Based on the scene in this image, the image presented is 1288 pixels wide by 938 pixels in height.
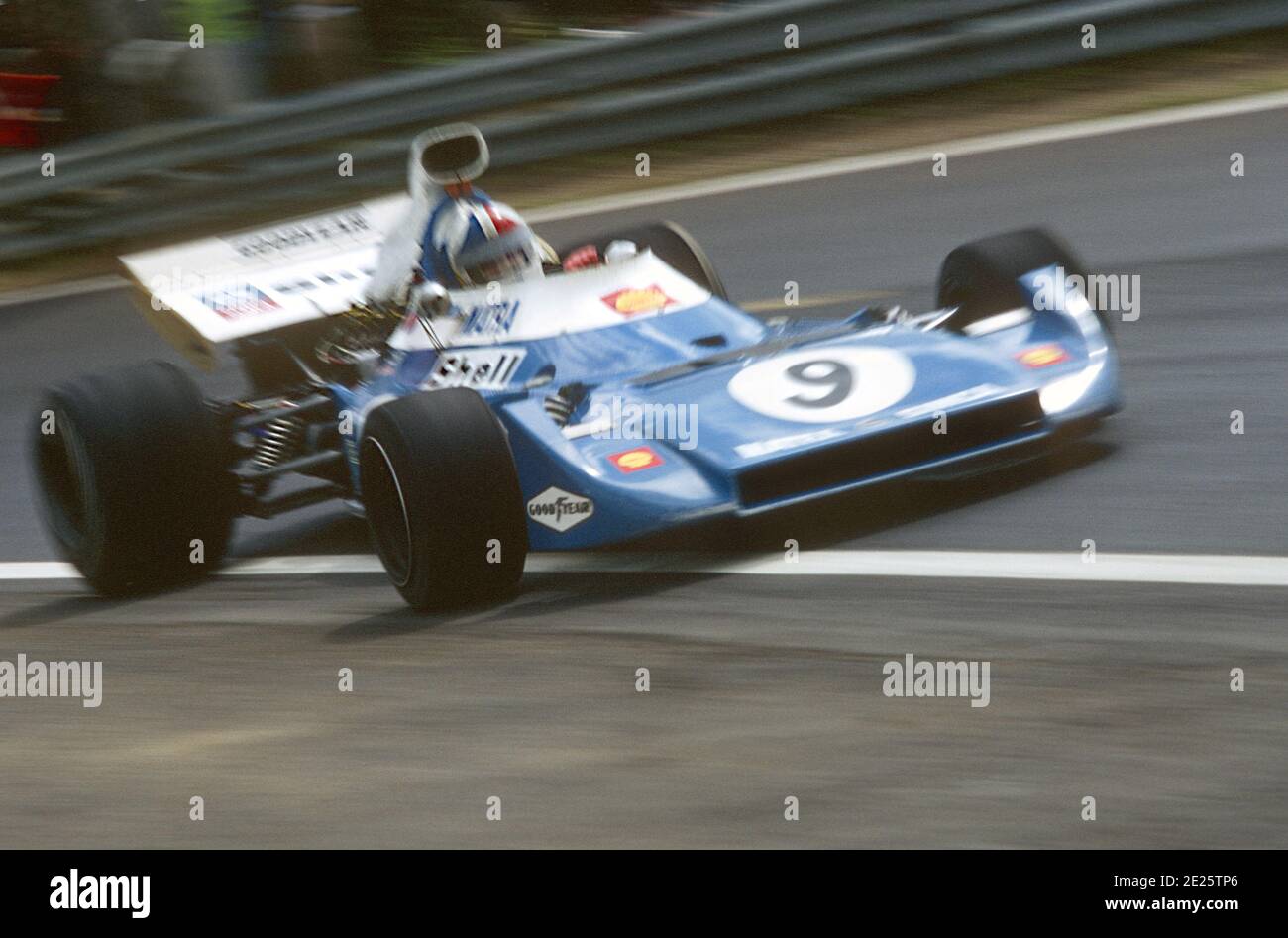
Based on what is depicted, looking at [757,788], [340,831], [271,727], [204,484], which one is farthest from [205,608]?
[757,788]

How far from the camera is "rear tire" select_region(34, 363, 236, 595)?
7.34 meters

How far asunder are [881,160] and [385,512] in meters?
6.30

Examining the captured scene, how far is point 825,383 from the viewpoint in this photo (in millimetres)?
6574

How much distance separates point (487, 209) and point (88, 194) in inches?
253

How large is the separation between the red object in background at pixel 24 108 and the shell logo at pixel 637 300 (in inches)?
356

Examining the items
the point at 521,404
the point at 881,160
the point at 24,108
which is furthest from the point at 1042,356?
the point at 24,108

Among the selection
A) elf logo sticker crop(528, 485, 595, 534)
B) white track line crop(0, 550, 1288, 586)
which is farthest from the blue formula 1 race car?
white track line crop(0, 550, 1288, 586)

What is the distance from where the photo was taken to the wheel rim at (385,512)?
6523 millimetres

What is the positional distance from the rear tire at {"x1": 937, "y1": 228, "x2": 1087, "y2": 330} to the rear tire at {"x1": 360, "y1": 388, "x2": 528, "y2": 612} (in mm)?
2014

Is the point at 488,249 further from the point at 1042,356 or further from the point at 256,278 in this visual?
the point at 1042,356

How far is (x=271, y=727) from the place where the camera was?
5.72m

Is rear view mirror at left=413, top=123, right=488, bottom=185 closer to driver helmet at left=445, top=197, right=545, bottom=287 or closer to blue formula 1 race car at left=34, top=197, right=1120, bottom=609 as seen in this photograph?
driver helmet at left=445, top=197, right=545, bottom=287

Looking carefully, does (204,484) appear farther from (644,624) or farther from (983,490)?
(983,490)

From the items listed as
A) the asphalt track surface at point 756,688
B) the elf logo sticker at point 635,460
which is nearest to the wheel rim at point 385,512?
the asphalt track surface at point 756,688
